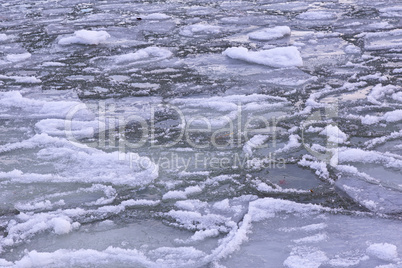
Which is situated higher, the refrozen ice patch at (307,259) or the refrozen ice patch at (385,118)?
the refrozen ice patch at (385,118)

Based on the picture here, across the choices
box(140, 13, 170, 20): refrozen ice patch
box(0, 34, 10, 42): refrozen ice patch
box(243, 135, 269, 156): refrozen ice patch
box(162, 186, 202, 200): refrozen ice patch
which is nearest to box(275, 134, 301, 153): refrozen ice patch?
box(243, 135, 269, 156): refrozen ice patch

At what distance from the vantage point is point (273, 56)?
597 centimetres

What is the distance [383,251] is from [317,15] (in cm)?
724

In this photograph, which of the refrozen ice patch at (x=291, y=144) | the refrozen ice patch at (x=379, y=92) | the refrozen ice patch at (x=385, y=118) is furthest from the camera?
the refrozen ice patch at (x=379, y=92)

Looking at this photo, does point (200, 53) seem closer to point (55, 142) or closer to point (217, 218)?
point (55, 142)

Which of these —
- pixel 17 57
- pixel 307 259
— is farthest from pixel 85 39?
pixel 307 259

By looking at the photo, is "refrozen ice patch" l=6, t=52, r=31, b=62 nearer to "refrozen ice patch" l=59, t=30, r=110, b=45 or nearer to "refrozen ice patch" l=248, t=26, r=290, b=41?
"refrozen ice patch" l=59, t=30, r=110, b=45

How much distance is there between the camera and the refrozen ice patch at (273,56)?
580 cm

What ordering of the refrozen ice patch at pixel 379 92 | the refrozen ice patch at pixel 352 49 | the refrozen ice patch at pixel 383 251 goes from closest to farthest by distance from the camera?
the refrozen ice patch at pixel 383 251, the refrozen ice patch at pixel 379 92, the refrozen ice patch at pixel 352 49

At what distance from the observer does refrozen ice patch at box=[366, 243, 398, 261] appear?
232cm

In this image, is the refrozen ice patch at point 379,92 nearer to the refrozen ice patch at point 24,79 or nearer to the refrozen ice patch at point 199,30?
the refrozen ice patch at point 199,30

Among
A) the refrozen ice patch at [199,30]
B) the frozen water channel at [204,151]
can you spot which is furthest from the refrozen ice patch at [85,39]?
the refrozen ice patch at [199,30]

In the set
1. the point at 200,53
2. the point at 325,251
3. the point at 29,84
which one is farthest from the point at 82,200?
the point at 200,53

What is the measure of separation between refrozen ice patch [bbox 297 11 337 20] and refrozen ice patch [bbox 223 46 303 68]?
3.02 meters
